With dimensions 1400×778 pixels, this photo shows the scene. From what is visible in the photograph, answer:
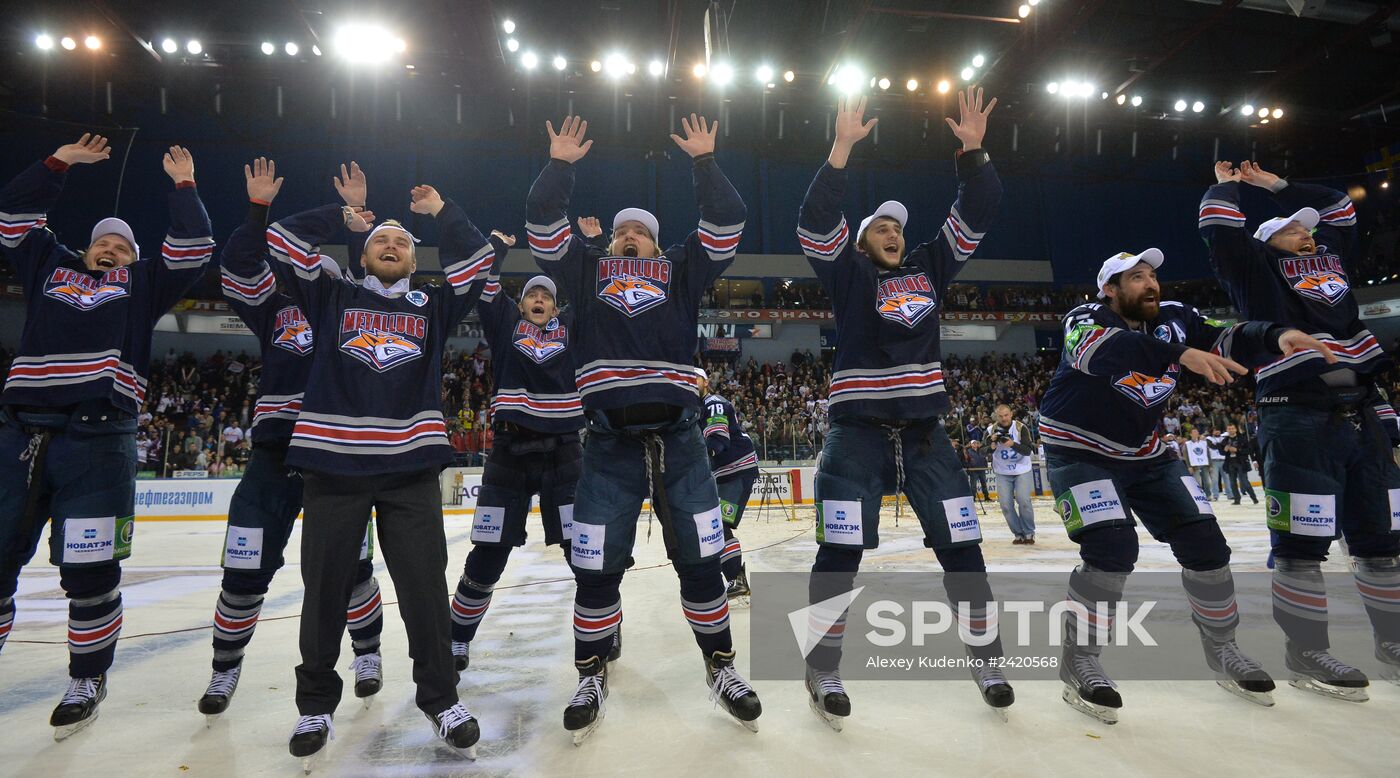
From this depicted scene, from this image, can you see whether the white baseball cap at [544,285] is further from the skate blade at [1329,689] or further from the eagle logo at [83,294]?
the skate blade at [1329,689]

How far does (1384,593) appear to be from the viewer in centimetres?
319

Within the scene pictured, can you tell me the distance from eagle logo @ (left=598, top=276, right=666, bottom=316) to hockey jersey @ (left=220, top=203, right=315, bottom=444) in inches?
56.3

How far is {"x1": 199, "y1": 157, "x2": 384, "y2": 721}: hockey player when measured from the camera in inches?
120

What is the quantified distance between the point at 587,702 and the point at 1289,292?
4.02 meters

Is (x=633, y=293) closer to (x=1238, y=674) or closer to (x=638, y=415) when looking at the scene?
(x=638, y=415)

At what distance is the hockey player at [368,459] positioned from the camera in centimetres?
251

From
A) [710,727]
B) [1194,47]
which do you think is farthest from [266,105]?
[1194,47]

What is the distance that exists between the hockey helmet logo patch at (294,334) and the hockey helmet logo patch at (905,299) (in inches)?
111

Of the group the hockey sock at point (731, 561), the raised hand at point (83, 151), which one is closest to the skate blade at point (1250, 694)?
the hockey sock at point (731, 561)

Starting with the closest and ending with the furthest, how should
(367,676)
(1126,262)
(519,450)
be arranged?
(367,676)
(1126,262)
(519,450)

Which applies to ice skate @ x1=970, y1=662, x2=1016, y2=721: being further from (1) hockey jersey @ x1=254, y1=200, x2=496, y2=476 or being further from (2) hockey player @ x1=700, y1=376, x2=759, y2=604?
(2) hockey player @ x1=700, y1=376, x2=759, y2=604

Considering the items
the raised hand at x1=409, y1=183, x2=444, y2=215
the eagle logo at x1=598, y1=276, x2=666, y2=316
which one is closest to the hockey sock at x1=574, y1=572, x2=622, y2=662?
the eagle logo at x1=598, y1=276, x2=666, y2=316

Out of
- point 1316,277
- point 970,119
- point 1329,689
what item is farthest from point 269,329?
point 1316,277

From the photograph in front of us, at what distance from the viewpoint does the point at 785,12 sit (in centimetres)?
1917
